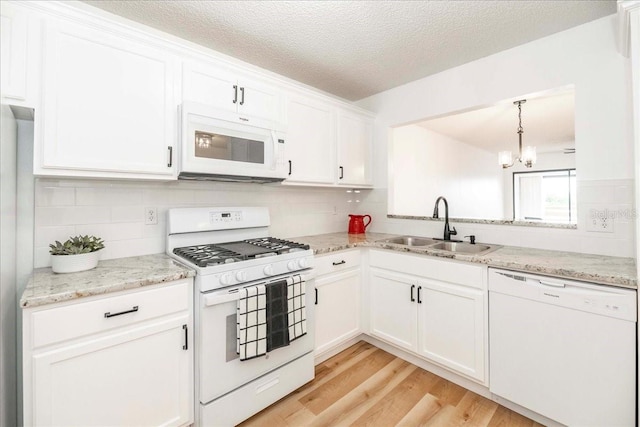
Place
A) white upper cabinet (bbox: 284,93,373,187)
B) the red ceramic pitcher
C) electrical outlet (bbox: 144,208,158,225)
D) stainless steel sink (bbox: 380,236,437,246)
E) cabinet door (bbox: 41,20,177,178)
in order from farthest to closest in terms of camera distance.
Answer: the red ceramic pitcher → stainless steel sink (bbox: 380,236,437,246) → white upper cabinet (bbox: 284,93,373,187) → electrical outlet (bbox: 144,208,158,225) → cabinet door (bbox: 41,20,177,178)

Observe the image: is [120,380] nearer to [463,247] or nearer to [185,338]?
[185,338]

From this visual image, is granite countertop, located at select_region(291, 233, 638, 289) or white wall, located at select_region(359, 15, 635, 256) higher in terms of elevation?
white wall, located at select_region(359, 15, 635, 256)

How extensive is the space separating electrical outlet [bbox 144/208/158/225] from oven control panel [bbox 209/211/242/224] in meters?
0.35

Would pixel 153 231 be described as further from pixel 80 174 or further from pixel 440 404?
pixel 440 404

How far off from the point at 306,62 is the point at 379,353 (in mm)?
2470

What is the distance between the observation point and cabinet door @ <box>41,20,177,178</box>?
136cm

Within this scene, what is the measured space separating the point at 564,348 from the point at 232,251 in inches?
74.1


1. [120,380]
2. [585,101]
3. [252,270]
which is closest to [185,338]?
[120,380]

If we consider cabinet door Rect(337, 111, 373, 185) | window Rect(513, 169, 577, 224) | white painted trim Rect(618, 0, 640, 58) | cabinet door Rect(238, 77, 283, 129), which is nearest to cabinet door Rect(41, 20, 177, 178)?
cabinet door Rect(238, 77, 283, 129)

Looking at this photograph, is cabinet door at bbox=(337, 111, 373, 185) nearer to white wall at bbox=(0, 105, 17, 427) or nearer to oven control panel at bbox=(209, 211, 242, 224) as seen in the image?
oven control panel at bbox=(209, 211, 242, 224)

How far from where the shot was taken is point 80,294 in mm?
1180

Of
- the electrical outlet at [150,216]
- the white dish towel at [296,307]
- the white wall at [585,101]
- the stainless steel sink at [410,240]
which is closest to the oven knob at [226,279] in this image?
the white dish towel at [296,307]

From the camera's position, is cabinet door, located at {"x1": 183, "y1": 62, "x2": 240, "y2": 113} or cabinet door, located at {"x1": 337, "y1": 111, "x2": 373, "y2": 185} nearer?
cabinet door, located at {"x1": 183, "y1": 62, "x2": 240, "y2": 113}

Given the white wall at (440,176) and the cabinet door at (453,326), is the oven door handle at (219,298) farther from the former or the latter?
the white wall at (440,176)
